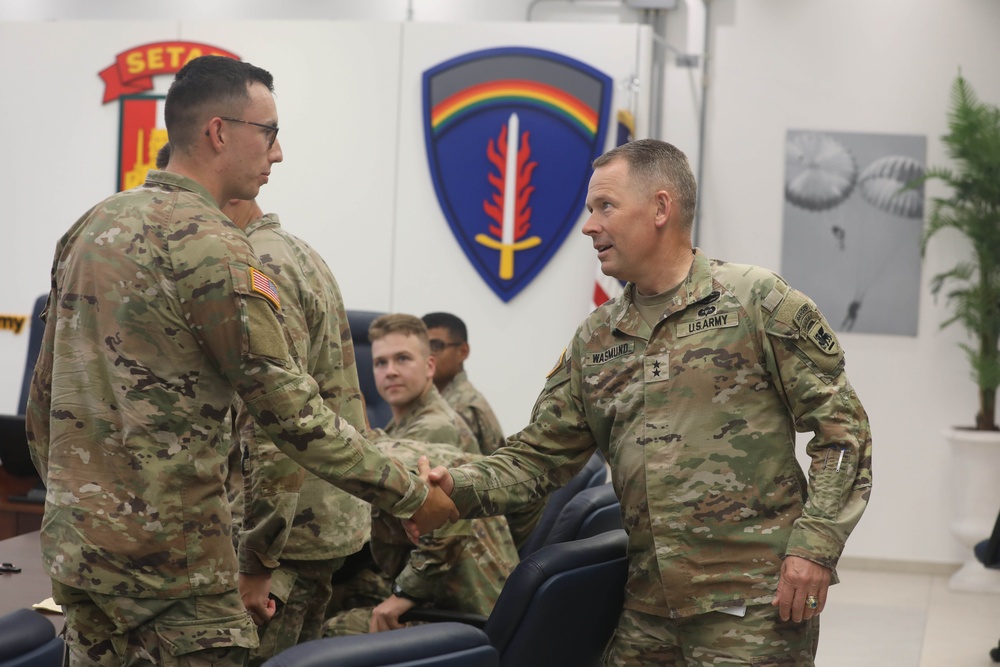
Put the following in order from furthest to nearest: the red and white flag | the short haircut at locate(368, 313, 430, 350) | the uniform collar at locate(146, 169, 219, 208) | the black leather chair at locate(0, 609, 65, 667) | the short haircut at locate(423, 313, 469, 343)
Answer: the red and white flag → the short haircut at locate(423, 313, 469, 343) → the short haircut at locate(368, 313, 430, 350) → the uniform collar at locate(146, 169, 219, 208) → the black leather chair at locate(0, 609, 65, 667)

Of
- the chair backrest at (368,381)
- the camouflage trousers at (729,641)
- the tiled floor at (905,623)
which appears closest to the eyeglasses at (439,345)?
the chair backrest at (368,381)

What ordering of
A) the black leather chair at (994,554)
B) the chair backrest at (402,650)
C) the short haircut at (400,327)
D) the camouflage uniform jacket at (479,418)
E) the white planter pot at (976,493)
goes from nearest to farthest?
the chair backrest at (402,650), the short haircut at (400,327), the camouflage uniform jacket at (479,418), the black leather chair at (994,554), the white planter pot at (976,493)

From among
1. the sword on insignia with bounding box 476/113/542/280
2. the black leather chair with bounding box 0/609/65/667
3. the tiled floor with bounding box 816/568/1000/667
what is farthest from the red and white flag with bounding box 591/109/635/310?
the black leather chair with bounding box 0/609/65/667

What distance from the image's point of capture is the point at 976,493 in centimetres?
601

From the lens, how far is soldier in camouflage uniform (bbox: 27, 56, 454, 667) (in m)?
1.72

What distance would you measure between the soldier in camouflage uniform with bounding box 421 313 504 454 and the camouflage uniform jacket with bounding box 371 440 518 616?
116 cm

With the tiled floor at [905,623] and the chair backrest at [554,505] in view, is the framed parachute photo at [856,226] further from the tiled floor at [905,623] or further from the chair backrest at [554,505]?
the chair backrest at [554,505]

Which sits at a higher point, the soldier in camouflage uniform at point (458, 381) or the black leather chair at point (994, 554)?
the soldier in camouflage uniform at point (458, 381)

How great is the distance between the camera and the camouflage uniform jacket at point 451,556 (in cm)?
271

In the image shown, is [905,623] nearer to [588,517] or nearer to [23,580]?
[588,517]

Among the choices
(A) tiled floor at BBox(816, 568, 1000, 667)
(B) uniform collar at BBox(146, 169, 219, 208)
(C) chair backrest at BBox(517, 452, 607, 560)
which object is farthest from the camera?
(A) tiled floor at BBox(816, 568, 1000, 667)

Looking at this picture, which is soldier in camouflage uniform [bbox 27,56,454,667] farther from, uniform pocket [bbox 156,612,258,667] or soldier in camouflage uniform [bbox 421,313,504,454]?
soldier in camouflage uniform [bbox 421,313,504,454]

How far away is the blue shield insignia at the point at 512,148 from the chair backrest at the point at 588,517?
280 cm

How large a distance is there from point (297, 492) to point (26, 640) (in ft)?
1.91
